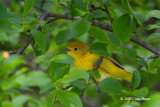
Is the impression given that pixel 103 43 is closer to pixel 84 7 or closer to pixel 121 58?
pixel 84 7

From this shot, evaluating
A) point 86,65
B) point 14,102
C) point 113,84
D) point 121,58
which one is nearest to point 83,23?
point 113,84

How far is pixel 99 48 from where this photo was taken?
61.7 inches

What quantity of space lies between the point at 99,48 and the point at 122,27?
0.21m

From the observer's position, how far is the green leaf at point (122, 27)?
1411mm

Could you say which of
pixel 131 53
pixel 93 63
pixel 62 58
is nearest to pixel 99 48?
pixel 131 53

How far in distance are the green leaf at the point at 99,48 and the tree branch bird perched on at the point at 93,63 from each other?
833mm

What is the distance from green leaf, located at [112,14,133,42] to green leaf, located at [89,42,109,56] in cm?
14

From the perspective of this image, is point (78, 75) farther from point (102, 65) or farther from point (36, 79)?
point (102, 65)

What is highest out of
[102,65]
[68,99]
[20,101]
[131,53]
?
[20,101]

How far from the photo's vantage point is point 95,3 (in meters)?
1.56

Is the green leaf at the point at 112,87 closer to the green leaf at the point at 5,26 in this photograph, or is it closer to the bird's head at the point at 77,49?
the green leaf at the point at 5,26

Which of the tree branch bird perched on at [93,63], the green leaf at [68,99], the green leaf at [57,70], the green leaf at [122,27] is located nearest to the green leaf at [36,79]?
the green leaf at [68,99]

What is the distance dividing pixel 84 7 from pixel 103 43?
9.1 inches

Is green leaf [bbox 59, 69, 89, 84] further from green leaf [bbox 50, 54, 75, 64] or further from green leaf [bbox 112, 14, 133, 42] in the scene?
green leaf [bbox 112, 14, 133, 42]
